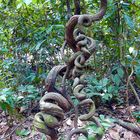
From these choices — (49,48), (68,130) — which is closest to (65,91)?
(68,130)

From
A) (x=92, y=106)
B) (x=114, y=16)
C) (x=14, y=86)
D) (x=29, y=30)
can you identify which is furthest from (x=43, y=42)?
(x=92, y=106)

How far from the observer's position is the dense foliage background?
1601 millimetres

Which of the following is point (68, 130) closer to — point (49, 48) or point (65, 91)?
point (49, 48)

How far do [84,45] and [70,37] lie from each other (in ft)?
0.19

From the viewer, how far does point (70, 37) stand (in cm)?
73

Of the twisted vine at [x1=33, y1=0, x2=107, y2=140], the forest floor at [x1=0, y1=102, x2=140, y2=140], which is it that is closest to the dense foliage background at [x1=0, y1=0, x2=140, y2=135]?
the forest floor at [x1=0, y1=102, x2=140, y2=140]

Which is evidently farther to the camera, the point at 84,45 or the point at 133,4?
the point at 133,4

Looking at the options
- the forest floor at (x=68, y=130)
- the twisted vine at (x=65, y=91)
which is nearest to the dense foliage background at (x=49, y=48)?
the forest floor at (x=68, y=130)

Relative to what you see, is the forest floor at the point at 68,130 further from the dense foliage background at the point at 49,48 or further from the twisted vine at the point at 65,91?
the twisted vine at the point at 65,91

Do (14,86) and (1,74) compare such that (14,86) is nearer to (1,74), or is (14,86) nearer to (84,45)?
(1,74)

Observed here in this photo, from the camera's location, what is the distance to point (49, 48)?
5.85 ft

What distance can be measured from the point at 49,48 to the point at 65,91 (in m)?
1.13

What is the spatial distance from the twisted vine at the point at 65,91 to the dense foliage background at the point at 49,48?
824 mm

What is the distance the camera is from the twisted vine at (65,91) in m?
0.61
